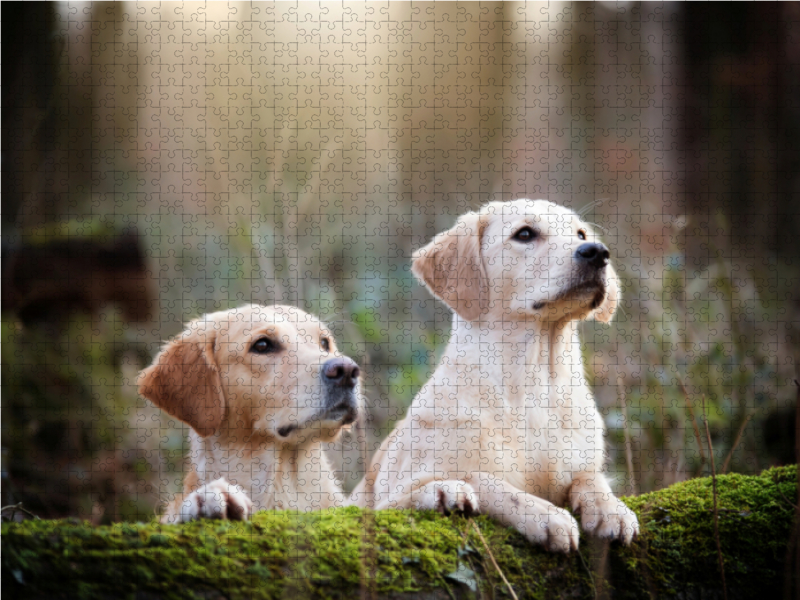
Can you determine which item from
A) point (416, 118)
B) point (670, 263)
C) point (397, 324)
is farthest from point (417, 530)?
point (397, 324)

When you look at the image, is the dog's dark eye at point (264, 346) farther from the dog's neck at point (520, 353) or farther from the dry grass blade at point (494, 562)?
the dry grass blade at point (494, 562)

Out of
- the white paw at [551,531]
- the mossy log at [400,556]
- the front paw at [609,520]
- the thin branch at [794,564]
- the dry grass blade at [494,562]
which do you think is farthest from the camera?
the thin branch at [794,564]

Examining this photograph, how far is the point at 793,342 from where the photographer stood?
5.62 meters

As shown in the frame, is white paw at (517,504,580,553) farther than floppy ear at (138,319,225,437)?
No

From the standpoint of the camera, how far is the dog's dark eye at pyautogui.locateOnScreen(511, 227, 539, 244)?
131 inches

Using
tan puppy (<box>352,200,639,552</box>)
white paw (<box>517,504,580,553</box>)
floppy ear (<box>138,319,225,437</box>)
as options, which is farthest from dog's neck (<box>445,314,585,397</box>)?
floppy ear (<box>138,319,225,437</box>)

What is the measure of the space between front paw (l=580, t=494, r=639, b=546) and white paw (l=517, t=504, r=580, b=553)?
112 millimetres

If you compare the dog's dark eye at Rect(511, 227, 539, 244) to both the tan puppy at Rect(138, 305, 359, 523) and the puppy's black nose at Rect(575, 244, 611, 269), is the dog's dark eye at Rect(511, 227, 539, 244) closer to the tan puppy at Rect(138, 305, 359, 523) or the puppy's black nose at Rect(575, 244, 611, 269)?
the puppy's black nose at Rect(575, 244, 611, 269)

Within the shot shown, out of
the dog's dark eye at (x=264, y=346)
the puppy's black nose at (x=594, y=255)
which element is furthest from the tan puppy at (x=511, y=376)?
the dog's dark eye at (x=264, y=346)

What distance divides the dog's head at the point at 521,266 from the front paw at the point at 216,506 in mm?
1331

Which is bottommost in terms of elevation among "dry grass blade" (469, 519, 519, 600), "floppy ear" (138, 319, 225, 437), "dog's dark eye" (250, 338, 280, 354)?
"dry grass blade" (469, 519, 519, 600)

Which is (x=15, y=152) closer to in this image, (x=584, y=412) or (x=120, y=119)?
(x=120, y=119)

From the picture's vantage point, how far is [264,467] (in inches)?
133

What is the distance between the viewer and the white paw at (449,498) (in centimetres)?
276
